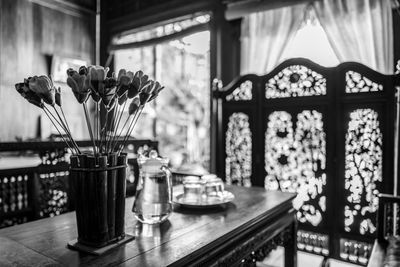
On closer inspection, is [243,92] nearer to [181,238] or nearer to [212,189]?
[212,189]

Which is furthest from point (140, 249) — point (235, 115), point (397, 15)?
point (397, 15)

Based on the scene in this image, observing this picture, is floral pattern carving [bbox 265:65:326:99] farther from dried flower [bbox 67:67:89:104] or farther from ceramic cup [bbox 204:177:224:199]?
dried flower [bbox 67:67:89:104]

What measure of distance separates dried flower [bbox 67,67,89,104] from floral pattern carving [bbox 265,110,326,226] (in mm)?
1974

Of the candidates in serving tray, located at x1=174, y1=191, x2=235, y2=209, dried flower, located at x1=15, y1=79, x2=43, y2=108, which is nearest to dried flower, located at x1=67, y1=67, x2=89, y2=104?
dried flower, located at x1=15, y1=79, x2=43, y2=108

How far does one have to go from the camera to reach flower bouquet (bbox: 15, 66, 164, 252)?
3.18 ft

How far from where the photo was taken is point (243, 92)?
2.91 m

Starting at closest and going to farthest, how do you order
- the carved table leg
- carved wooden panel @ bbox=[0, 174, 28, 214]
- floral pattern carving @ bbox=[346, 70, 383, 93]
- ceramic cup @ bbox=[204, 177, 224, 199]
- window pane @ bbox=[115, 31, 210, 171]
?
ceramic cup @ bbox=[204, 177, 224, 199]
the carved table leg
carved wooden panel @ bbox=[0, 174, 28, 214]
floral pattern carving @ bbox=[346, 70, 383, 93]
window pane @ bbox=[115, 31, 210, 171]

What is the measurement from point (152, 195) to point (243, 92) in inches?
71.8

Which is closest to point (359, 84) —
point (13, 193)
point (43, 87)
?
point (43, 87)

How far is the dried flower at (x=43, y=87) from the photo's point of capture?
3.08ft

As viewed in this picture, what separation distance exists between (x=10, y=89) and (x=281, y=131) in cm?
323

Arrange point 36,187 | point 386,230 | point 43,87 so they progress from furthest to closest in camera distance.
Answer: point 36,187, point 386,230, point 43,87

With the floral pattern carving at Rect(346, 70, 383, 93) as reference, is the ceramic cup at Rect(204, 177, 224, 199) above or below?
below

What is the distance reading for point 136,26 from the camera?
4332mm
